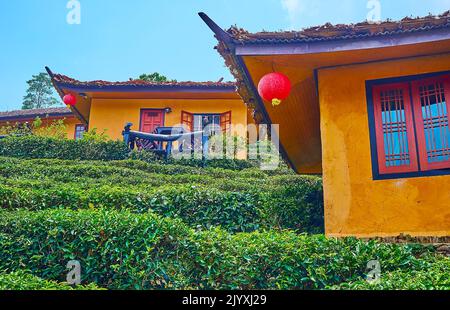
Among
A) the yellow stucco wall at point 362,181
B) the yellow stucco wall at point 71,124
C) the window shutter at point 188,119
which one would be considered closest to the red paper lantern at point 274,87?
the yellow stucco wall at point 362,181

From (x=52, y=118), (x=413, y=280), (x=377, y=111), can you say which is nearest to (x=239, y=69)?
(x=377, y=111)

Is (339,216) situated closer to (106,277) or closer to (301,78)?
(301,78)

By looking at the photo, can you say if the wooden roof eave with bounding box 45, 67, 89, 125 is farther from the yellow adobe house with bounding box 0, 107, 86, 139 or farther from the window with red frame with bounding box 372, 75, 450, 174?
the window with red frame with bounding box 372, 75, 450, 174

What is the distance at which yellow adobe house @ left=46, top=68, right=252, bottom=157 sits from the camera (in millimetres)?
18797

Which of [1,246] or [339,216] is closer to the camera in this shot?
[1,246]

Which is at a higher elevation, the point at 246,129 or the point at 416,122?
the point at 246,129

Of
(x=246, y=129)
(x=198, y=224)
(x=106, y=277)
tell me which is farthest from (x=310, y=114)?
(x=246, y=129)

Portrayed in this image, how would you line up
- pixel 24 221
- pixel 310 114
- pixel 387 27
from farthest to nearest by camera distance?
1. pixel 310 114
2. pixel 387 27
3. pixel 24 221

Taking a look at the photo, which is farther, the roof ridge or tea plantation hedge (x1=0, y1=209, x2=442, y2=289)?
the roof ridge

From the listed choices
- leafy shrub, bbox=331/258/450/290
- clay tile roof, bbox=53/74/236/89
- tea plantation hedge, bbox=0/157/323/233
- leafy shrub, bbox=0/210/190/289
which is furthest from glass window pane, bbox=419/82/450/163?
clay tile roof, bbox=53/74/236/89

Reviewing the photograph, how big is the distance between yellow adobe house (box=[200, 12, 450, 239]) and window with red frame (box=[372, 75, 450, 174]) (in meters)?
0.01
